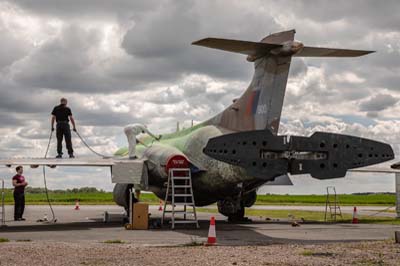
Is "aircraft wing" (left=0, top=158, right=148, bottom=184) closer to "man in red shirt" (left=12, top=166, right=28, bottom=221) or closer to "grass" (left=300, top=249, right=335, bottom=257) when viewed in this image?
"man in red shirt" (left=12, top=166, right=28, bottom=221)

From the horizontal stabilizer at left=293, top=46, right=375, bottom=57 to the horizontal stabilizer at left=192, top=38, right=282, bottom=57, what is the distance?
3.09ft

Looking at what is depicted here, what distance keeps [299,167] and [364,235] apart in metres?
3.88

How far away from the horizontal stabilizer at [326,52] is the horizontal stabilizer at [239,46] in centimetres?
94

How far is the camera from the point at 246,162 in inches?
566

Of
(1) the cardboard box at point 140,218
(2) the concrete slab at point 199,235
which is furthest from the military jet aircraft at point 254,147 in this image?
(1) the cardboard box at point 140,218

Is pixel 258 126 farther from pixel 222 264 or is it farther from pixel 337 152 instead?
pixel 222 264

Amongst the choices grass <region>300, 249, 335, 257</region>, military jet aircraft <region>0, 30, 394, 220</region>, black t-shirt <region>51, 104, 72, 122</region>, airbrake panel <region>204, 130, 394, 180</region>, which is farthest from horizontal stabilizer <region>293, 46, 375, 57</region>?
black t-shirt <region>51, 104, 72, 122</region>

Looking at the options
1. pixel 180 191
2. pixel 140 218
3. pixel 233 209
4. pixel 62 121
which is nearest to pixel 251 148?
pixel 140 218

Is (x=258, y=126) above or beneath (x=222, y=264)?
above

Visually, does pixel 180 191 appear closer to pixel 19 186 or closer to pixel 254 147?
pixel 19 186

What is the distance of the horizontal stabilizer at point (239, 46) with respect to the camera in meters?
15.8

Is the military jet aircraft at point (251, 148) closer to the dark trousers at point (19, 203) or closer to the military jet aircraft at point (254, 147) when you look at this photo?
the military jet aircraft at point (254, 147)

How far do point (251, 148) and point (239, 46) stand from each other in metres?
3.90

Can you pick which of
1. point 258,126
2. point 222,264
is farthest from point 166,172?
point 222,264
